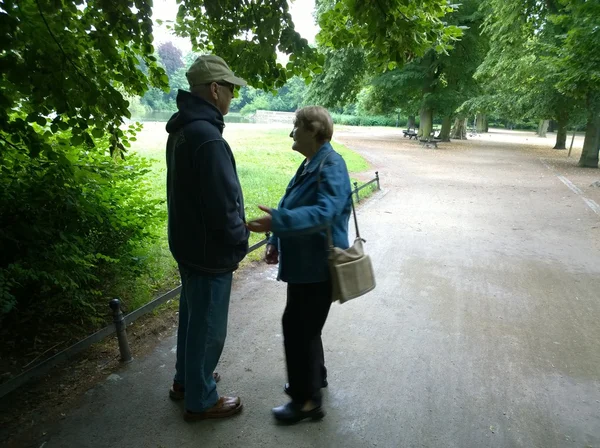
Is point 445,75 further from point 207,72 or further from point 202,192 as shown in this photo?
point 202,192

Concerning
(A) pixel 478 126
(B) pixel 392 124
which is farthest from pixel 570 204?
(B) pixel 392 124

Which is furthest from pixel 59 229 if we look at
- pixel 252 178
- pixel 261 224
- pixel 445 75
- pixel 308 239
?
pixel 445 75

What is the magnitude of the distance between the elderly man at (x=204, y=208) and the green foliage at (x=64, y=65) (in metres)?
0.93

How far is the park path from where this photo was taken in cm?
271

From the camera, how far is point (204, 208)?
230 cm

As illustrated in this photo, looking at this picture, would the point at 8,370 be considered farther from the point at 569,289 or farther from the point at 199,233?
the point at 569,289

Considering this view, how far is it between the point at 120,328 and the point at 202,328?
3.79ft

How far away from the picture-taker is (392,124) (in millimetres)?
69375

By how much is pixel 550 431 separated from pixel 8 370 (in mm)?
3710

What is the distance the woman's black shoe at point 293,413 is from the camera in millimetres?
2779

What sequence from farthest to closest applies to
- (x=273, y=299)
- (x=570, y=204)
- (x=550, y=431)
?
(x=570, y=204), (x=273, y=299), (x=550, y=431)

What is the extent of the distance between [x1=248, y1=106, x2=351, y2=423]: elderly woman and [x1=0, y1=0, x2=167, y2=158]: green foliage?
4.87 feet

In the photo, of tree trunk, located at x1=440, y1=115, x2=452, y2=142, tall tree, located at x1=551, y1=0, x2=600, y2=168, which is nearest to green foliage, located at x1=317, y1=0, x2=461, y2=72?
tall tree, located at x1=551, y1=0, x2=600, y2=168

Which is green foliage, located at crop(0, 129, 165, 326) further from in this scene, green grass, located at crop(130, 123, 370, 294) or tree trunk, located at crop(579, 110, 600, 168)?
tree trunk, located at crop(579, 110, 600, 168)
